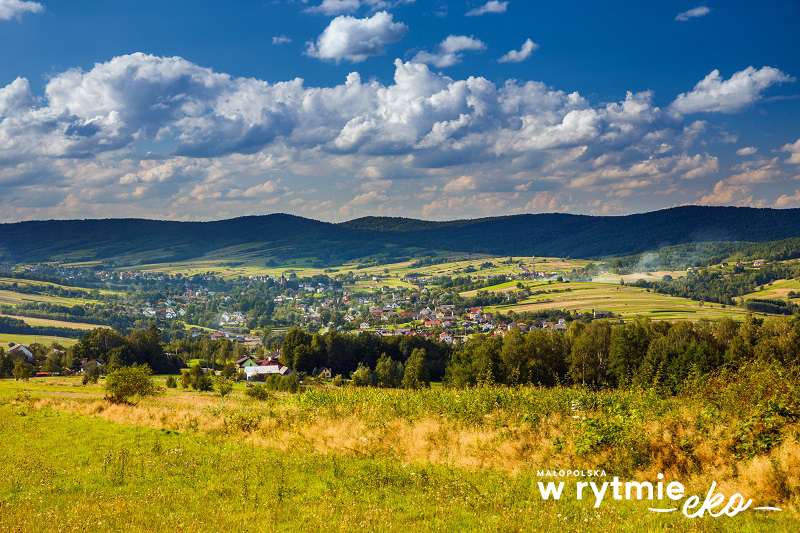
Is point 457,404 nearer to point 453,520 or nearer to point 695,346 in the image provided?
point 453,520

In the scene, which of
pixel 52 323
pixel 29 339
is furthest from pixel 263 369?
pixel 52 323

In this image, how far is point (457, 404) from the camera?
17.0m

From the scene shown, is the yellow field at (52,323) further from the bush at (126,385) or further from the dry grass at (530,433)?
the dry grass at (530,433)

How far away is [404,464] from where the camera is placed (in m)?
13.2

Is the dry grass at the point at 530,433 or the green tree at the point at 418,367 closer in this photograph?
the dry grass at the point at 530,433

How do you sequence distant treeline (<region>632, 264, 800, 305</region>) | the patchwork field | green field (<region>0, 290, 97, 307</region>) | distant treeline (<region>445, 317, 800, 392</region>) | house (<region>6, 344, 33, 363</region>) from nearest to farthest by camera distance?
1. distant treeline (<region>445, 317, 800, 392</region>)
2. house (<region>6, 344, 33, 363</region>)
3. the patchwork field
4. distant treeline (<region>632, 264, 800, 305</region>)
5. green field (<region>0, 290, 97, 307</region>)

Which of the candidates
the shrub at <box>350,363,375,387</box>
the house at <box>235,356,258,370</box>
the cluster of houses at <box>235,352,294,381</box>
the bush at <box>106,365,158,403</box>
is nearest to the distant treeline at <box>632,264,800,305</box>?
the shrub at <box>350,363,375,387</box>

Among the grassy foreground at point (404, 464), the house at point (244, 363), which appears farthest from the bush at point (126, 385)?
the house at point (244, 363)

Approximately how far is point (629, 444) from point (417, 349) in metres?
73.3

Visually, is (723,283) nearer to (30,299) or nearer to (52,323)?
(52,323)

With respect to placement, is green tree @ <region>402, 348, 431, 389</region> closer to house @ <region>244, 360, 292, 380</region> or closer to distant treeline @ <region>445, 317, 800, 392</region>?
distant treeline @ <region>445, 317, 800, 392</region>

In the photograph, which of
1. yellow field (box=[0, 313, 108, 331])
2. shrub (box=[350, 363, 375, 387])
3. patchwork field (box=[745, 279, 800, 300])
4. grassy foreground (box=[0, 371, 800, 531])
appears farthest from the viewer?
yellow field (box=[0, 313, 108, 331])

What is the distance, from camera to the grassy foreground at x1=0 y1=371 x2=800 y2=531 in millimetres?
9797

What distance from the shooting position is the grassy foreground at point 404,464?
980 cm
